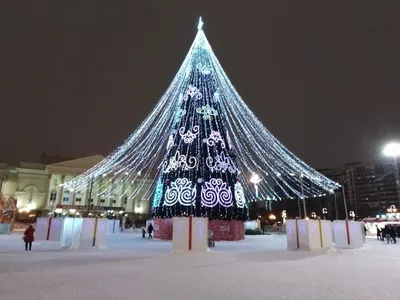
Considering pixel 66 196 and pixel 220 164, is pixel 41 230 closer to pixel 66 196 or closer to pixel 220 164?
pixel 220 164

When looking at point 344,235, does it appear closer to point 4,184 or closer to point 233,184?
point 233,184

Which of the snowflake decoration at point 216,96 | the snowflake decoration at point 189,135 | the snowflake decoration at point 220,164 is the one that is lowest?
the snowflake decoration at point 220,164

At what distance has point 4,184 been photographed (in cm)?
6112

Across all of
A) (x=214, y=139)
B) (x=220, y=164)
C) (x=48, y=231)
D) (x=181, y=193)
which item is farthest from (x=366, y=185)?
(x=48, y=231)

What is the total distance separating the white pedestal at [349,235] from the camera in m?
17.5

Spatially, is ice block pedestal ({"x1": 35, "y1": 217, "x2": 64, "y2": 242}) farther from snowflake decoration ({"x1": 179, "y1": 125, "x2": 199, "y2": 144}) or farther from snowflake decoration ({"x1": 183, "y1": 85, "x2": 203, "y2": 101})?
snowflake decoration ({"x1": 183, "y1": 85, "x2": 203, "y2": 101})

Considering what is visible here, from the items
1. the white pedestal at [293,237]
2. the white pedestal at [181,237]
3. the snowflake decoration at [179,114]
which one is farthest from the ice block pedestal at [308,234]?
the snowflake decoration at [179,114]

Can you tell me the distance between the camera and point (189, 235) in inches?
557

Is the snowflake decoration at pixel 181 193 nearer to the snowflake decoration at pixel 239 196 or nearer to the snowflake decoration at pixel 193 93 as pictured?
the snowflake decoration at pixel 239 196

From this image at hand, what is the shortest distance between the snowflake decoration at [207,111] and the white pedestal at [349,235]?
1027 cm

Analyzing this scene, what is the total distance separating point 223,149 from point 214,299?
14.5m

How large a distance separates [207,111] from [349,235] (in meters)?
11.3

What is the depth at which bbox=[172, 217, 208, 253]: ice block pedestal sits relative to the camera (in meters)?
14.0

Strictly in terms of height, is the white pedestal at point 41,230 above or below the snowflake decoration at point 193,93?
below
